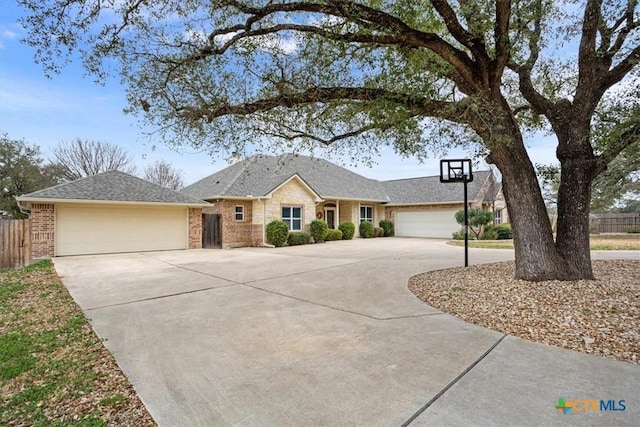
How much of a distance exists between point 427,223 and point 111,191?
65.4 ft

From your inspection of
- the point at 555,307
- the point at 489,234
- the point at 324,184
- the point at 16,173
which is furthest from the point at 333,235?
the point at 16,173

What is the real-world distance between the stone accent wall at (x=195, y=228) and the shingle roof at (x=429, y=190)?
14.8 meters

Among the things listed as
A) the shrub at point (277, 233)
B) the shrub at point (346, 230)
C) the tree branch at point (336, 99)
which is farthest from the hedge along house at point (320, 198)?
the tree branch at point (336, 99)

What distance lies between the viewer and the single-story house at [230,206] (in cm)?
1373

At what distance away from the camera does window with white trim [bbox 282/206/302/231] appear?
19312mm

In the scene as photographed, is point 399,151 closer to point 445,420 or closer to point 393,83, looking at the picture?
point 393,83

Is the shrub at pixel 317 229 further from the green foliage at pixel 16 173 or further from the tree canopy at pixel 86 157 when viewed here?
the tree canopy at pixel 86 157

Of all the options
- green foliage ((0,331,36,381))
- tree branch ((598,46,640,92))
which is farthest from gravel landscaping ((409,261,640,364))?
green foliage ((0,331,36,381))

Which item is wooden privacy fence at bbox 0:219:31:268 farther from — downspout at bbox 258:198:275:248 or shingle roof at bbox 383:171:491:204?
shingle roof at bbox 383:171:491:204

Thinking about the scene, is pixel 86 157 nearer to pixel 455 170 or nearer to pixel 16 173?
pixel 16 173

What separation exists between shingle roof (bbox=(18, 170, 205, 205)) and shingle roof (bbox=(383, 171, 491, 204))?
15.7 meters

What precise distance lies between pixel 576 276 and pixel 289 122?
701 cm

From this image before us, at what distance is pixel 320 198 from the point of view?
20.5 metres

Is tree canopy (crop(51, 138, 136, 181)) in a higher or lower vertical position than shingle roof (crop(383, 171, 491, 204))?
higher
